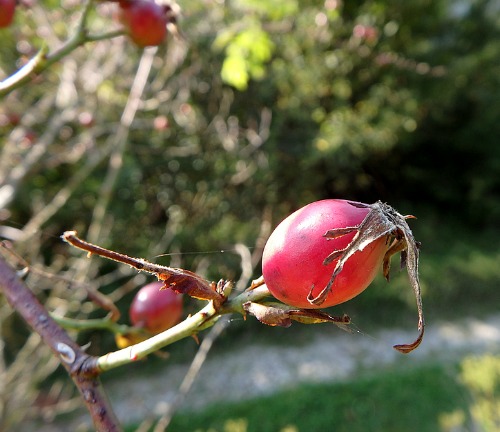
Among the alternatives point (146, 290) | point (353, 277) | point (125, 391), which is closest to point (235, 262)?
point (125, 391)

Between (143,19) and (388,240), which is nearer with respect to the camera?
(388,240)

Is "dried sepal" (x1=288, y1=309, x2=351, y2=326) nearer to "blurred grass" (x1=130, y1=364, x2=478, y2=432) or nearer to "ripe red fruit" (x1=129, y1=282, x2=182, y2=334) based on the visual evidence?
"ripe red fruit" (x1=129, y1=282, x2=182, y2=334)

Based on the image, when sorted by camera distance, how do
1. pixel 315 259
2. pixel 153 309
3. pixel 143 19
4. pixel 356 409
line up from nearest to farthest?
1. pixel 315 259
2. pixel 153 309
3. pixel 143 19
4. pixel 356 409

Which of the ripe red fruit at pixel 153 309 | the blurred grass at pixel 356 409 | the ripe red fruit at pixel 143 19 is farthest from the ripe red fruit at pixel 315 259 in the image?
the blurred grass at pixel 356 409

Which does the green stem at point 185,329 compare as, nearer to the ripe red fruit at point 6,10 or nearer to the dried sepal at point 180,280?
the dried sepal at point 180,280

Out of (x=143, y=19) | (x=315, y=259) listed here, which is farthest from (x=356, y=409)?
(x=315, y=259)

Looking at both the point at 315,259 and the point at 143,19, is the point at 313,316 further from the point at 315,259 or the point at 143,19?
the point at 143,19
